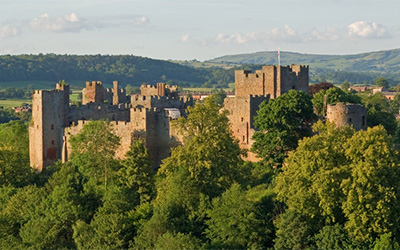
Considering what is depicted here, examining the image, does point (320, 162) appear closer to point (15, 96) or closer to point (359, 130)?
point (359, 130)

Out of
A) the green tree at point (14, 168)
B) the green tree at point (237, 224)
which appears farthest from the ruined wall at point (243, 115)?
the green tree at point (14, 168)

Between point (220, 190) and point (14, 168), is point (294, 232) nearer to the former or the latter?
point (220, 190)

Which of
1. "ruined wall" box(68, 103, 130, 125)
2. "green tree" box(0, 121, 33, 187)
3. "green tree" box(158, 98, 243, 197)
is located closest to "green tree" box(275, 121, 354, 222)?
"green tree" box(158, 98, 243, 197)

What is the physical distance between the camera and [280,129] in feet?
152

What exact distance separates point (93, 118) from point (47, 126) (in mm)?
3355

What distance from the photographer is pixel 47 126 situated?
54188 mm

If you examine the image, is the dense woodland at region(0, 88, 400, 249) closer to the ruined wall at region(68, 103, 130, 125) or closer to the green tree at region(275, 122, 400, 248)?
the green tree at region(275, 122, 400, 248)

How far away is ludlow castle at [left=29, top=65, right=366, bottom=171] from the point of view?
5025cm

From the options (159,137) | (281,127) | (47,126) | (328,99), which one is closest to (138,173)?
(159,137)

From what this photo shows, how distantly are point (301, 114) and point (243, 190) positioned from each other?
598 centimetres

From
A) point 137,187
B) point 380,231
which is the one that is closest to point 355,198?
point 380,231

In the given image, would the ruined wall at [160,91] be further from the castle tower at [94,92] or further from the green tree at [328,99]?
the green tree at [328,99]

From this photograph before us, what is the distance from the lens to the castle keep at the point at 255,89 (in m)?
50.7

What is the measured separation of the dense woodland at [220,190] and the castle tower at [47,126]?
131 cm
